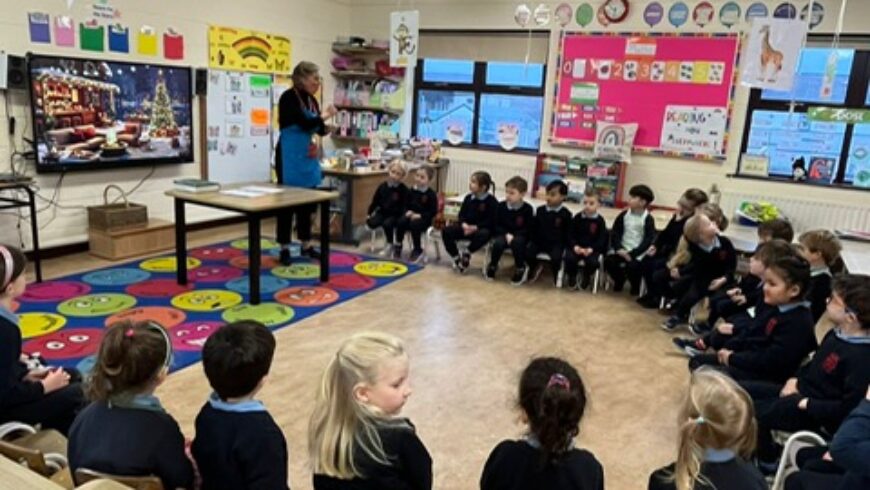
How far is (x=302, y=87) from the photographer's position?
15.6ft

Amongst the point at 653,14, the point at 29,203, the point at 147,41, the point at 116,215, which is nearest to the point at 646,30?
the point at 653,14

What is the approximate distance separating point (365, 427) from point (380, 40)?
6331 millimetres

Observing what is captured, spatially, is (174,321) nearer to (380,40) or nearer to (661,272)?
(661,272)

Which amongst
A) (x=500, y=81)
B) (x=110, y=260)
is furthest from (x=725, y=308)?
(x=110, y=260)

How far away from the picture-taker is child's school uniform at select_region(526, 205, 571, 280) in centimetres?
490

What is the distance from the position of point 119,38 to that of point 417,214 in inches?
109

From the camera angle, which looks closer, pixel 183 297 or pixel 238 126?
pixel 183 297

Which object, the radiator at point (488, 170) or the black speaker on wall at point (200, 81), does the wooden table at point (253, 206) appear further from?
the radiator at point (488, 170)

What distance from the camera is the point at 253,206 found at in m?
3.80

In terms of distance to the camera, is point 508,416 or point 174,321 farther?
point 174,321

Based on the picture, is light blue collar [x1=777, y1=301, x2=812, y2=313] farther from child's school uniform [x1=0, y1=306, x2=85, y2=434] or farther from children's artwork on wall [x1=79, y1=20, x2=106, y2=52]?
children's artwork on wall [x1=79, y1=20, x2=106, y2=52]

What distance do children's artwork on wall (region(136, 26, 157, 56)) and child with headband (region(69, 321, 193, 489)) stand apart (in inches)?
175

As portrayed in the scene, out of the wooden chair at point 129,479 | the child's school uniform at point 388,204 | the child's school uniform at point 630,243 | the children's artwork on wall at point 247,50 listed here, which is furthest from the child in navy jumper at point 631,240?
the wooden chair at point 129,479

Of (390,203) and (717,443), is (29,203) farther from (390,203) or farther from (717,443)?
(717,443)
